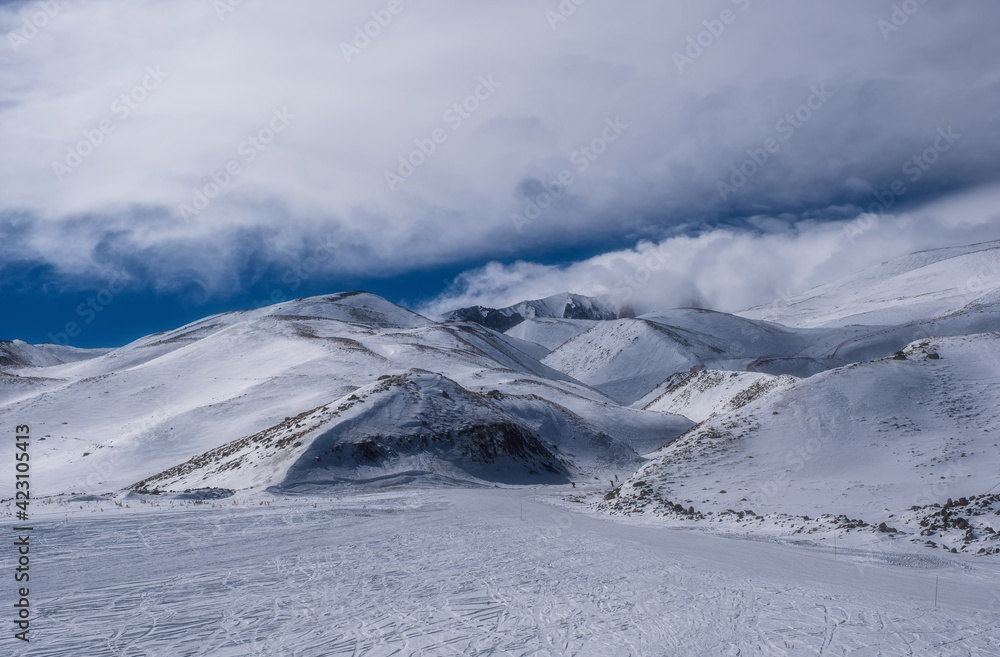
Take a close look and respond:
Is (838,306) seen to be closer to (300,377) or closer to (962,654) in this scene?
(300,377)

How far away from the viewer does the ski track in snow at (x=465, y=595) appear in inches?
294

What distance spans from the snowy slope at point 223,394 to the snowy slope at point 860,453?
22.0 metres

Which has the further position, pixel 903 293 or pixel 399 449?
pixel 903 293

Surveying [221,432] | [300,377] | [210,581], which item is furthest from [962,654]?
[300,377]

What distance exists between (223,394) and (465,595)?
44.2m

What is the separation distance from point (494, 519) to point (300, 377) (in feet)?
116

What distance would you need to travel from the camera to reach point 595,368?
101m

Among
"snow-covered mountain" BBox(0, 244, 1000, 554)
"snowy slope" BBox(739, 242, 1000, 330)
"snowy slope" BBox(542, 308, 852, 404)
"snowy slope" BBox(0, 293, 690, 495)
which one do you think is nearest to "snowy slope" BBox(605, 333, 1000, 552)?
"snow-covered mountain" BBox(0, 244, 1000, 554)

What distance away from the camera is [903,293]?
473 ft

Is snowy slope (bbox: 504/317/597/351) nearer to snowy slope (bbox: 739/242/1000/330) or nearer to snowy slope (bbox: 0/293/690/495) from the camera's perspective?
snowy slope (bbox: 739/242/1000/330)

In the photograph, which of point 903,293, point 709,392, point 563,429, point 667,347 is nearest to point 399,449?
point 563,429

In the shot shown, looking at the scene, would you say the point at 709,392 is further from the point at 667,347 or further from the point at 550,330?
the point at 550,330

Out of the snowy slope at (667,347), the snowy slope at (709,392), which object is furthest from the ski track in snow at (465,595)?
the snowy slope at (667,347)

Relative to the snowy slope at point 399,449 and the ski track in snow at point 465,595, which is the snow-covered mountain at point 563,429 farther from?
the ski track in snow at point 465,595
